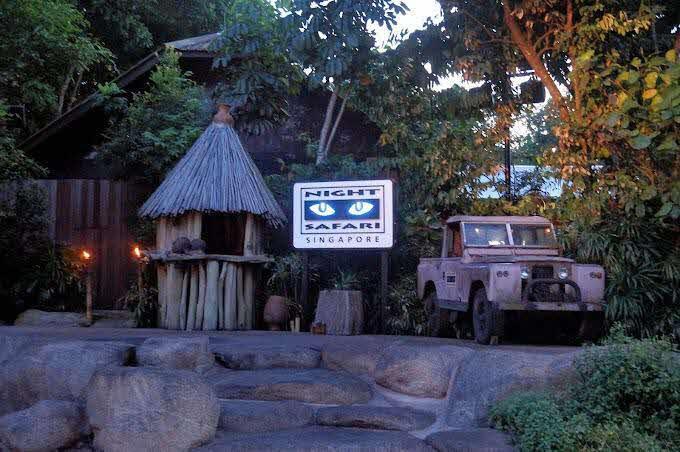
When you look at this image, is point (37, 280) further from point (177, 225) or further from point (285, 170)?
point (285, 170)

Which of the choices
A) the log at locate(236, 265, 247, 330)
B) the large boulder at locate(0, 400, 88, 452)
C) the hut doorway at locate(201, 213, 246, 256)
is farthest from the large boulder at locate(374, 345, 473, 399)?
the hut doorway at locate(201, 213, 246, 256)

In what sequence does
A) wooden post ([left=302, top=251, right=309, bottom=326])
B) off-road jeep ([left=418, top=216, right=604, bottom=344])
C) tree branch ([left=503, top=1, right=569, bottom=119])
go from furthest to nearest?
wooden post ([left=302, top=251, right=309, bottom=326]), tree branch ([left=503, top=1, right=569, bottom=119]), off-road jeep ([left=418, top=216, right=604, bottom=344])

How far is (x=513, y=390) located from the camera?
251 inches

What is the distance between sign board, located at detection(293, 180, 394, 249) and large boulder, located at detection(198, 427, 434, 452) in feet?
15.5

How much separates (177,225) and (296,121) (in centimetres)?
653

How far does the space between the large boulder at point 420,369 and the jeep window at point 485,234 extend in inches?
122

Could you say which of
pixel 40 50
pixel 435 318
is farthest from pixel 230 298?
pixel 40 50

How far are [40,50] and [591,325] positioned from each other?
39.5ft

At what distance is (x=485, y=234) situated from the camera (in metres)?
10.3

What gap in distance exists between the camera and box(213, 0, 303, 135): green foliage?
1269 cm

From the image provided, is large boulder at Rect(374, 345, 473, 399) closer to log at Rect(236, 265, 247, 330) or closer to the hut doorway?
log at Rect(236, 265, 247, 330)

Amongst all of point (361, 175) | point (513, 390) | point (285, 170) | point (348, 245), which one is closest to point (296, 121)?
point (285, 170)

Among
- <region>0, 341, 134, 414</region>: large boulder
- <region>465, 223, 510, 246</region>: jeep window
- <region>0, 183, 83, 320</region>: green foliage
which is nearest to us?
<region>0, 341, 134, 414</region>: large boulder

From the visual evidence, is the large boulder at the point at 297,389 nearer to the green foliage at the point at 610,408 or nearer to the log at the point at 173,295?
the green foliage at the point at 610,408
